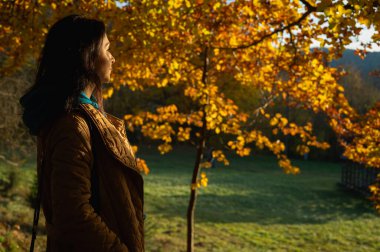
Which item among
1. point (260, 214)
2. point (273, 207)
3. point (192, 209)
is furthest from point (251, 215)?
point (192, 209)

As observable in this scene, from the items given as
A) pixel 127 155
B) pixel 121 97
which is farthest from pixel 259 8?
pixel 121 97

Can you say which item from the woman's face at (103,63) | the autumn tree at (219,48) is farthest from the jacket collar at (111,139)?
the autumn tree at (219,48)

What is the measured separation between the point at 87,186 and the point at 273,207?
16685mm

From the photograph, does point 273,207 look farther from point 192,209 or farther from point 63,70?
point 63,70

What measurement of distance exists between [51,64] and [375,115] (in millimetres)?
5260

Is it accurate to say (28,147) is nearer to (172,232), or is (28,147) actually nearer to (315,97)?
(172,232)

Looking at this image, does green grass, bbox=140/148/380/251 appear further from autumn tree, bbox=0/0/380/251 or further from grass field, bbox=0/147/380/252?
autumn tree, bbox=0/0/380/251

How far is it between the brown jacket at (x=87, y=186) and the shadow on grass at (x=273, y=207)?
42.6 ft

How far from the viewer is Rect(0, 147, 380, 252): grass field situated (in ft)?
38.2

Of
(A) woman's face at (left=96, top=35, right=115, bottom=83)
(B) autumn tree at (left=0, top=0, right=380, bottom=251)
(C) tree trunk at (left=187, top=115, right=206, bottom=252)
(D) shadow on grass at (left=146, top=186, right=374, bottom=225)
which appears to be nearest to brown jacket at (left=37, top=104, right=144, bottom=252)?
(A) woman's face at (left=96, top=35, right=115, bottom=83)

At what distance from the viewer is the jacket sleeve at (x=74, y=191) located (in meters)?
1.72

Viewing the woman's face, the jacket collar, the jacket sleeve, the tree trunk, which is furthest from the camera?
the tree trunk

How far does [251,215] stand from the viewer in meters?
16.1

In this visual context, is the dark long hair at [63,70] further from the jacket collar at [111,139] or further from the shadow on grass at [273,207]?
the shadow on grass at [273,207]
